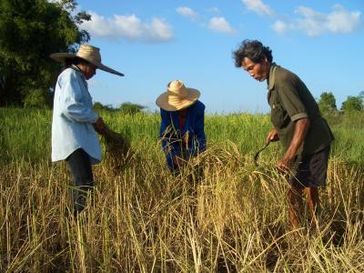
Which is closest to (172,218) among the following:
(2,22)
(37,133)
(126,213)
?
(126,213)

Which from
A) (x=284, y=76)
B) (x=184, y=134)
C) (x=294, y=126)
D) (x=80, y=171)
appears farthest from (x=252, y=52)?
(x=80, y=171)

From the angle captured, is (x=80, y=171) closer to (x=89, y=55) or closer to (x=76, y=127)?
(x=76, y=127)

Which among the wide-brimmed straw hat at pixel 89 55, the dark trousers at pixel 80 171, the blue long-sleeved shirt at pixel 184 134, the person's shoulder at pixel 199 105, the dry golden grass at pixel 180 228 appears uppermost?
the wide-brimmed straw hat at pixel 89 55

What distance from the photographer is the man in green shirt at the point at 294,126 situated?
293 cm

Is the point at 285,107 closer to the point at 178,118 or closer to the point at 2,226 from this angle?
the point at 178,118

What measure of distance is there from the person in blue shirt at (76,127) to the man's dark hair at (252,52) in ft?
2.83

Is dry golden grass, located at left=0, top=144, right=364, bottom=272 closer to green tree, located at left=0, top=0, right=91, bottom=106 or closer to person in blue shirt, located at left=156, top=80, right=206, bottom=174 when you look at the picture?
person in blue shirt, located at left=156, top=80, right=206, bottom=174

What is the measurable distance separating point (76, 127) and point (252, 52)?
106 centimetres

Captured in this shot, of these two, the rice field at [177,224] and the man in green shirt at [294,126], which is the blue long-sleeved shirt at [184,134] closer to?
the rice field at [177,224]

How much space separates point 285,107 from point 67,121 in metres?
1.20

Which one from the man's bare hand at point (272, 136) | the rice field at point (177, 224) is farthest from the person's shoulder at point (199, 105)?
the man's bare hand at point (272, 136)

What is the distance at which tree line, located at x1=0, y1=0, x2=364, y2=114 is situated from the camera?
66.1 feet

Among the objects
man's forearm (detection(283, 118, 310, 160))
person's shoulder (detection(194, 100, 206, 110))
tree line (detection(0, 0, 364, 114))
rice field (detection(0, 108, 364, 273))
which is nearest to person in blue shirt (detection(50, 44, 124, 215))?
rice field (detection(0, 108, 364, 273))

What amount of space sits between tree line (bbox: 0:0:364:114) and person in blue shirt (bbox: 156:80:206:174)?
54.2ft
